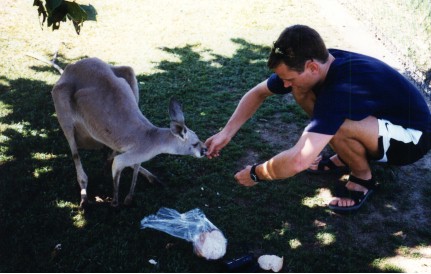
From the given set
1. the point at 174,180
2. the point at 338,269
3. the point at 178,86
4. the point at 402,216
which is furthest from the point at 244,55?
the point at 338,269

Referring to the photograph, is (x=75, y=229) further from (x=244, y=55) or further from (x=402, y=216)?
(x=244, y=55)

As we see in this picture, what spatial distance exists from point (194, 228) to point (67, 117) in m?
1.36

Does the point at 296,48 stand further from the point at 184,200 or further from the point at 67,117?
the point at 67,117

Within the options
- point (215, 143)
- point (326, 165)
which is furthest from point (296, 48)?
point (326, 165)

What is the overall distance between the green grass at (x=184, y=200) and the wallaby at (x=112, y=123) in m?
0.33

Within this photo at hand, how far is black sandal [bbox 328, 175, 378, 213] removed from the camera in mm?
3291

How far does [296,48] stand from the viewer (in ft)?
8.50

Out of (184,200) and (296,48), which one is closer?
(296,48)

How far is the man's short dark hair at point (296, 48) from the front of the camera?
2.60 meters

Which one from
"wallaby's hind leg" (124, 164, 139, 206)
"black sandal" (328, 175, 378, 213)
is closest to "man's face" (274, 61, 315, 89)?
"black sandal" (328, 175, 378, 213)

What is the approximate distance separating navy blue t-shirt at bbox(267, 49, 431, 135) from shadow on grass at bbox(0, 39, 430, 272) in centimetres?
85

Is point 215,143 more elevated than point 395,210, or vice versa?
point 215,143

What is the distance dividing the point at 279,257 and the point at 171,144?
1175 millimetres

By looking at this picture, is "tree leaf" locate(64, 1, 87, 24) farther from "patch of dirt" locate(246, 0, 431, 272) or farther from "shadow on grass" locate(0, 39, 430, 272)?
"patch of dirt" locate(246, 0, 431, 272)
